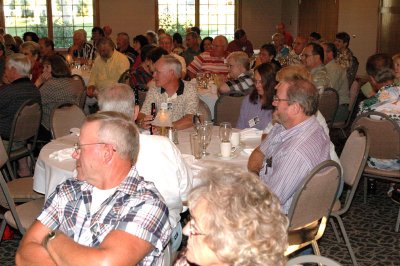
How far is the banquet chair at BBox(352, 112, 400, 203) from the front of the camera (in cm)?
480

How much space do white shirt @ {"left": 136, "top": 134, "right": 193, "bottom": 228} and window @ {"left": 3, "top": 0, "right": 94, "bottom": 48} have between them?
1398 cm

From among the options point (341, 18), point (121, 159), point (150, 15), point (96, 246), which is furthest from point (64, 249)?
point (150, 15)

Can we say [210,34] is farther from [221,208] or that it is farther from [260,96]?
[221,208]

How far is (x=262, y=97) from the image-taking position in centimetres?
498

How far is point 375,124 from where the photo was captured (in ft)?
15.8

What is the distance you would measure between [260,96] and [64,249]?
3.04 metres

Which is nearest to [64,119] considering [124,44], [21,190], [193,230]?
[21,190]

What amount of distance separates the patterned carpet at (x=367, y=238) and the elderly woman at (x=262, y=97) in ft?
3.36

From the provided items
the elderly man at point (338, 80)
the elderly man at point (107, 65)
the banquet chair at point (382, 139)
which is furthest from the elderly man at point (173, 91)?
the elderly man at point (107, 65)

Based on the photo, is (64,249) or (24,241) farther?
(24,241)

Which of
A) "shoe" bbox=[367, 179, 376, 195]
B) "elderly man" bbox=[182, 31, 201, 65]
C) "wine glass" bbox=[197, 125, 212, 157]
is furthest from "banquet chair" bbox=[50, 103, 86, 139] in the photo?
"elderly man" bbox=[182, 31, 201, 65]

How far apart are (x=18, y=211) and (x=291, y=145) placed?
1794 millimetres

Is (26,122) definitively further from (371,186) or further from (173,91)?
(371,186)

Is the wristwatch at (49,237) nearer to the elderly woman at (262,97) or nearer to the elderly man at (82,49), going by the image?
the elderly woman at (262,97)
